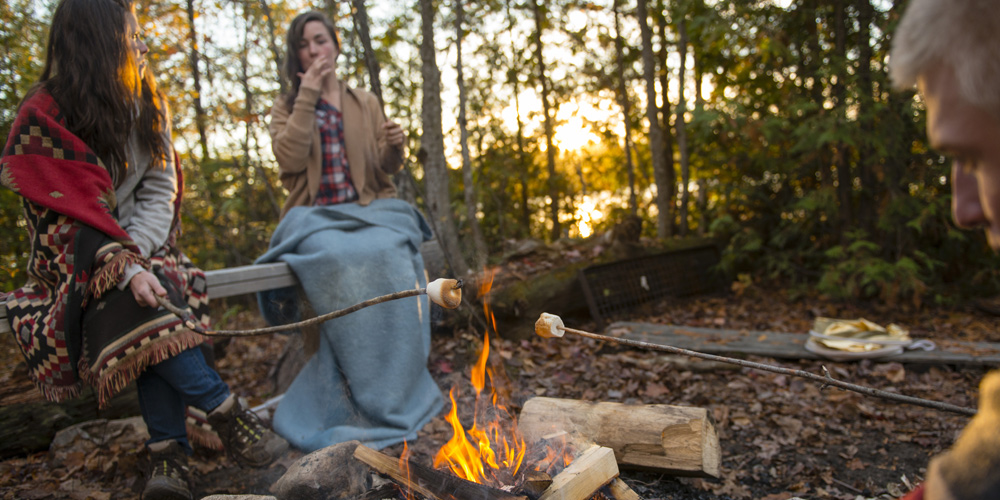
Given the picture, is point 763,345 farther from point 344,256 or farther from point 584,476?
point 344,256

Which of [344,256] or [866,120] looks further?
[866,120]

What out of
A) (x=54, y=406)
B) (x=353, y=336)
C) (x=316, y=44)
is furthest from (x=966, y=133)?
(x=54, y=406)

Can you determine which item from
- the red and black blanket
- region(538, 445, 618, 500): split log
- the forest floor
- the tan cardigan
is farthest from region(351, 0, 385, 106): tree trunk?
region(538, 445, 618, 500): split log

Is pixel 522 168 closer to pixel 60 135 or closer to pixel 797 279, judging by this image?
pixel 797 279

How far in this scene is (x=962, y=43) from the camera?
73 centimetres

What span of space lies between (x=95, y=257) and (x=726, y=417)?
3201 millimetres

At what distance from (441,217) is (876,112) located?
4.34 metres

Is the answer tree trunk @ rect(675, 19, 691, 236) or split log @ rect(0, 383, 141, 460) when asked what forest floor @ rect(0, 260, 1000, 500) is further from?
tree trunk @ rect(675, 19, 691, 236)

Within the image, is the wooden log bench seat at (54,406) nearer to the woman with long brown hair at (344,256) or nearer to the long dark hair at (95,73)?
the woman with long brown hair at (344,256)

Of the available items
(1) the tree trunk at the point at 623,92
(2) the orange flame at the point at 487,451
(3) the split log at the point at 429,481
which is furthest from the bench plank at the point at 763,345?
(1) the tree trunk at the point at 623,92

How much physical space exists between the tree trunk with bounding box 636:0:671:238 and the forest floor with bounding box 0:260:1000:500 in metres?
2.44

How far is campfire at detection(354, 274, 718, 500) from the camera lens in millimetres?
1843

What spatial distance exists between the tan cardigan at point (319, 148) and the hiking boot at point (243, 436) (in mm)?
1314

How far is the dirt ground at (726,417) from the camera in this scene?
249 centimetres
